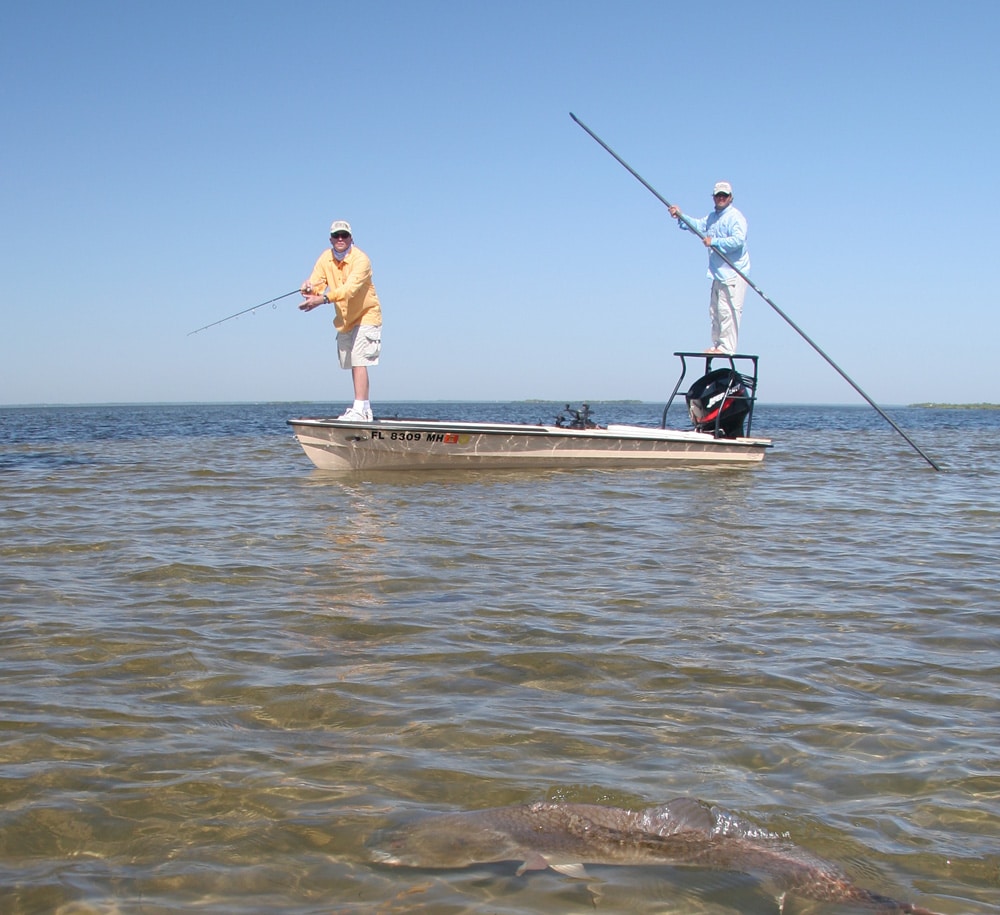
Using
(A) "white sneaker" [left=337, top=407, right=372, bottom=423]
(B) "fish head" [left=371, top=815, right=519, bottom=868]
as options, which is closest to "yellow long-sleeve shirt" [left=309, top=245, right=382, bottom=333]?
(A) "white sneaker" [left=337, top=407, right=372, bottom=423]

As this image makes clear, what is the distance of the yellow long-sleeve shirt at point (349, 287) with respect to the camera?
11555 millimetres

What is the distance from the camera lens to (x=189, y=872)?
2.56 meters

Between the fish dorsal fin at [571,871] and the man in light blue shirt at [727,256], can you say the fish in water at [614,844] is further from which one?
the man in light blue shirt at [727,256]

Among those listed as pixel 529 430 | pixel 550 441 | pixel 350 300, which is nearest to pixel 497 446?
pixel 529 430

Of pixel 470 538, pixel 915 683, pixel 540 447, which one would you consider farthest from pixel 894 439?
pixel 915 683

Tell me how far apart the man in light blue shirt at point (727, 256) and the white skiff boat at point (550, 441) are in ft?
1.62

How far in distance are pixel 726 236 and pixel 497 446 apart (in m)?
4.43

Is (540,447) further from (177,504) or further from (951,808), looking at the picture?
(951,808)

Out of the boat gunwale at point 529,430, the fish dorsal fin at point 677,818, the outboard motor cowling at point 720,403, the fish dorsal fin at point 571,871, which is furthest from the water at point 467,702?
the outboard motor cowling at point 720,403

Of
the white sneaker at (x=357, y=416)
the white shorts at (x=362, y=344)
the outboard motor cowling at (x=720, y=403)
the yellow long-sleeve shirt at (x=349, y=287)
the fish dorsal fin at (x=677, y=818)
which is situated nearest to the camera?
the fish dorsal fin at (x=677, y=818)

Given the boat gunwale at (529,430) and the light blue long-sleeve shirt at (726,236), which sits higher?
the light blue long-sleeve shirt at (726,236)

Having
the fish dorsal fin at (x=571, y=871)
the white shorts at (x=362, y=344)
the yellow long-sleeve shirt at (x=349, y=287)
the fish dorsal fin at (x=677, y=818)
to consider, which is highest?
the yellow long-sleeve shirt at (x=349, y=287)

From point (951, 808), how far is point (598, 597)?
2.88 metres

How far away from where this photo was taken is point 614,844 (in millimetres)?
2668
